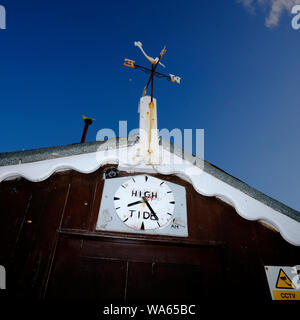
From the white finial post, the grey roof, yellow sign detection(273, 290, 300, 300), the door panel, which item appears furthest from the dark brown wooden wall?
the white finial post

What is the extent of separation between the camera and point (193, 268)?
284 cm

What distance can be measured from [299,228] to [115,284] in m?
2.76

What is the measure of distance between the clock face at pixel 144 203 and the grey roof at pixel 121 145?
60cm

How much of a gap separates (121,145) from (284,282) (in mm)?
3051

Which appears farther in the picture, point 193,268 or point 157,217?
point 157,217

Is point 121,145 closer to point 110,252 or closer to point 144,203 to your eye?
point 144,203

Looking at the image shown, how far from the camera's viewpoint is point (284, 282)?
9.43 ft

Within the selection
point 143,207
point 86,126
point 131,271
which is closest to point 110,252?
point 131,271

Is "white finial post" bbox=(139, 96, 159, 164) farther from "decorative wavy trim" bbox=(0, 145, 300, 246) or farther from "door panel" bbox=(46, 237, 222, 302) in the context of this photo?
"door panel" bbox=(46, 237, 222, 302)

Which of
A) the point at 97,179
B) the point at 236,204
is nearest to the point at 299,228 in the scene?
the point at 236,204

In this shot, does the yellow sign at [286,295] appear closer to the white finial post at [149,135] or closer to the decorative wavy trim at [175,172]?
the decorative wavy trim at [175,172]
